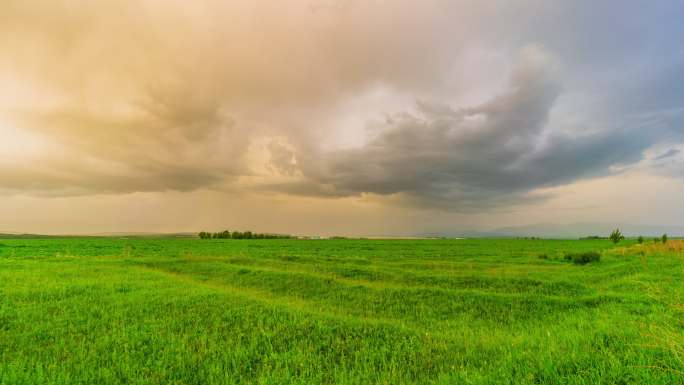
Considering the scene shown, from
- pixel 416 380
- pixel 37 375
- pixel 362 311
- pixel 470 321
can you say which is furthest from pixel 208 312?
pixel 470 321

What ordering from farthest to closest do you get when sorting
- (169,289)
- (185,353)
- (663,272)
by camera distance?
1. (663,272)
2. (169,289)
3. (185,353)

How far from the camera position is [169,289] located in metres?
15.6

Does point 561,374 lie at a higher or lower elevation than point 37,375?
higher

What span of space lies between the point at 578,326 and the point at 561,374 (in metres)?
4.93

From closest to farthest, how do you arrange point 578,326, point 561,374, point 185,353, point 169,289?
point 561,374, point 185,353, point 578,326, point 169,289

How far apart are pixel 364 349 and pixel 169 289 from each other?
11587mm

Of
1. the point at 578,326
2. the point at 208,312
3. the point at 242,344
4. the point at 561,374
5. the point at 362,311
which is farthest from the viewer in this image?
the point at 362,311

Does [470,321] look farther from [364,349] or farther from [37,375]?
[37,375]

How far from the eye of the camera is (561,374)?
20.1 feet

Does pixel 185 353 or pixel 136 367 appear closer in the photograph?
pixel 136 367

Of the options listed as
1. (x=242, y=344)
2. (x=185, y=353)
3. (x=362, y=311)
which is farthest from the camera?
(x=362, y=311)

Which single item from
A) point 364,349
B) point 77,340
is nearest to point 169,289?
point 77,340

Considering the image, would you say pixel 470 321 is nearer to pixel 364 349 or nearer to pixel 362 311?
pixel 362 311

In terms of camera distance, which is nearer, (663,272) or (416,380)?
(416,380)
